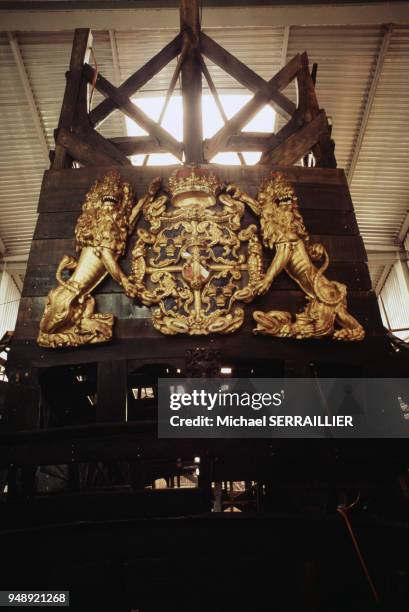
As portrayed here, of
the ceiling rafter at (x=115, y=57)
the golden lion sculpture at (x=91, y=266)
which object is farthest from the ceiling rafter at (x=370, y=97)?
the golden lion sculpture at (x=91, y=266)

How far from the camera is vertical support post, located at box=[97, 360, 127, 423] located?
11.1 ft

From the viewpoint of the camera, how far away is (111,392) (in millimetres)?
3449

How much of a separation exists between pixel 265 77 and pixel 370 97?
2341 millimetres

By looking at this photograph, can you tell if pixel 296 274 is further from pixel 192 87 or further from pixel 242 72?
pixel 242 72

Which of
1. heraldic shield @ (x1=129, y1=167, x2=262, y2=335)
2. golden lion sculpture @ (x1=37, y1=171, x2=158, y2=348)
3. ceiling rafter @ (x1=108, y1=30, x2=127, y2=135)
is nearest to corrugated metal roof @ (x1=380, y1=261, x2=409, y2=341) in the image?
heraldic shield @ (x1=129, y1=167, x2=262, y2=335)

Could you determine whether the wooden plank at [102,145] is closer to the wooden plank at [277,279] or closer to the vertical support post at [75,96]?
the vertical support post at [75,96]

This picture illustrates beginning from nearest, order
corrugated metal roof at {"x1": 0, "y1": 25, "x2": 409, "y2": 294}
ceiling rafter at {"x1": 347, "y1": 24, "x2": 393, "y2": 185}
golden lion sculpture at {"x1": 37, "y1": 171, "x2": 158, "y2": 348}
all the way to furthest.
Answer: golden lion sculpture at {"x1": 37, "y1": 171, "x2": 158, "y2": 348}, ceiling rafter at {"x1": 347, "y1": 24, "x2": 393, "y2": 185}, corrugated metal roof at {"x1": 0, "y1": 25, "x2": 409, "y2": 294}

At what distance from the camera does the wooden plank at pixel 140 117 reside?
17.3ft

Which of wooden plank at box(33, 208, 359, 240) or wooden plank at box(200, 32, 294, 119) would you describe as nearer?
wooden plank at box(33, 208, 359, 240)

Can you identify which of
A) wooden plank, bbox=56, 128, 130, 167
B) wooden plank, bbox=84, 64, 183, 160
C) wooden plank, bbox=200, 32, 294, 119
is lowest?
wooden plank, bbox=56, 128, 130, 167

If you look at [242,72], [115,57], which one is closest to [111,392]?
[242,72]

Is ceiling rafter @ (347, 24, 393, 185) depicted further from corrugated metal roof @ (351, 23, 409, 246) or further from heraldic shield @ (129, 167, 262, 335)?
heraldic shield @ (129, 167, 262, 335)

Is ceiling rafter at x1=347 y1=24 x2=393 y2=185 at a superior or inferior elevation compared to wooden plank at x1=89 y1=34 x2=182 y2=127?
superior

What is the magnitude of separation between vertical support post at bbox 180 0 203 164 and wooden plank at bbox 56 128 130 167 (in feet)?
2.87
